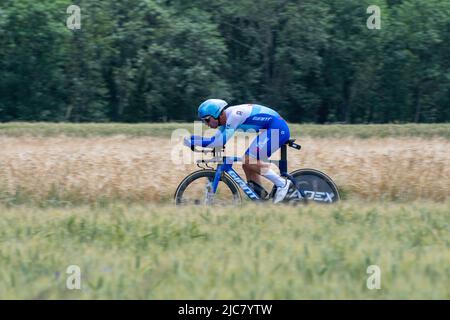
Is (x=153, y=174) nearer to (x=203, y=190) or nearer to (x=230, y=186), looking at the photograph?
(x=203, y=190)

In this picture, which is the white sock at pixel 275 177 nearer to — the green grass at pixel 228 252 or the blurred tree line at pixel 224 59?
the green grass at pixel 228 252

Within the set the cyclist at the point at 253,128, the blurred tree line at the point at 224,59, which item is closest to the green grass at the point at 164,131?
the cyclist at the point at 253,128

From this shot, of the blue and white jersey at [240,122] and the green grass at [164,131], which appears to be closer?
the blue and white jersey at [240,122]

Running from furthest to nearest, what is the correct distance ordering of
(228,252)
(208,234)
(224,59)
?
(224,59)
(208,234)
(228,252)

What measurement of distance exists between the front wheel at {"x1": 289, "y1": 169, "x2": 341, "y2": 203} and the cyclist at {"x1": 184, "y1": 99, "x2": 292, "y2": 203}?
24 centimetres

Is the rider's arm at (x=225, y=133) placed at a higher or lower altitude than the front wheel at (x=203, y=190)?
higher

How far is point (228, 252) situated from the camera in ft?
27.5

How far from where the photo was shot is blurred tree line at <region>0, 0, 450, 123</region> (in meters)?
45.5

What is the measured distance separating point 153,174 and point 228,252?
6495 millimetres

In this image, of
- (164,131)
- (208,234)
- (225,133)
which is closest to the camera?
(208,234)

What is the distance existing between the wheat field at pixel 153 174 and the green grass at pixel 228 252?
2.87 metres

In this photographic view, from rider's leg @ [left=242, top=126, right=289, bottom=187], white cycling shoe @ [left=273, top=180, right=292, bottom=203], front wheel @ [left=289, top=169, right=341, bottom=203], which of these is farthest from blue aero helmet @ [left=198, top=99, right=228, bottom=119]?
front wheel @ [left=289, top=169, right=341, bottom=203]

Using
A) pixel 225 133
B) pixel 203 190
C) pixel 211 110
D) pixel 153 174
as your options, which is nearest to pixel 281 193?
pixel 203 190

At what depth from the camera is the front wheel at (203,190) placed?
39.5ft
